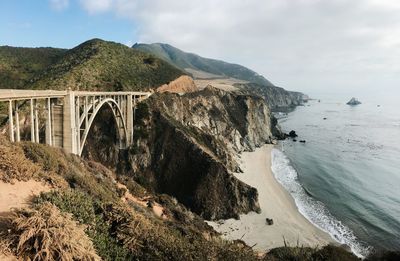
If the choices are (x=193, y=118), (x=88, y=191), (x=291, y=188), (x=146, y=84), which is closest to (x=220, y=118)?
(x=193, y=118)

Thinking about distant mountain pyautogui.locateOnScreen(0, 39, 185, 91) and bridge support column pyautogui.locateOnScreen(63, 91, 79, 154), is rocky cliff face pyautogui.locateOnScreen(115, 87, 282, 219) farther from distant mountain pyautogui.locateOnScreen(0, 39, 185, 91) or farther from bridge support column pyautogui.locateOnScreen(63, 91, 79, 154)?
bridge support column pyautogui.locateOnScreen(63, 91, 79, 154)

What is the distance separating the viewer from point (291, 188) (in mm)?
45594

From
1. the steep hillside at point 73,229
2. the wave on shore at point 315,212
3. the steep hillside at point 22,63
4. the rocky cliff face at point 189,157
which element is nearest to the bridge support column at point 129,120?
the rocky cliff face at point 189,157

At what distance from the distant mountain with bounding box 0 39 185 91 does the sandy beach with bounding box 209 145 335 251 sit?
2938 cm

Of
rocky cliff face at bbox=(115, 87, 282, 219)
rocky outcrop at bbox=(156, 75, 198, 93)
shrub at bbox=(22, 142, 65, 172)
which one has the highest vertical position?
rocky outcrop at bbox=(156, 75, 198, 93)

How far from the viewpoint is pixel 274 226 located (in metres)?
34.0

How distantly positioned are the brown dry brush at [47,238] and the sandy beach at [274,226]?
64.5 feet

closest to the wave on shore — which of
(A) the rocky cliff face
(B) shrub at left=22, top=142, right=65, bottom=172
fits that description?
(A) the rocky cliff face

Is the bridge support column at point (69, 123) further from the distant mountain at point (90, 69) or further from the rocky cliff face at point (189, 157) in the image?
the distant mountain at point (90, 69)

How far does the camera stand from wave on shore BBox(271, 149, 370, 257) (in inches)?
1228

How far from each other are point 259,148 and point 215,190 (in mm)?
35955

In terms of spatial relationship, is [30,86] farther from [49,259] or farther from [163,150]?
[49,259]

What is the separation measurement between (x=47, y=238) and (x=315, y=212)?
34.6 metres

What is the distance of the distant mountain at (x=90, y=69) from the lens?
181ft
